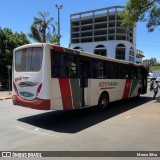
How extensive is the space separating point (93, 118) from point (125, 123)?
1598mm

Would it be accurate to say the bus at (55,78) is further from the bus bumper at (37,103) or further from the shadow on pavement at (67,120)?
the shadow on pavement at (67,120)

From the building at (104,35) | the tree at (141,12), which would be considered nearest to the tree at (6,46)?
the tree at (141,12)

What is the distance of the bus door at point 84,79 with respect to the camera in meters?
11.2

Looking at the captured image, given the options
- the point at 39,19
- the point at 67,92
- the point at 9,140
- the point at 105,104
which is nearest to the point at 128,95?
the point at 105,104

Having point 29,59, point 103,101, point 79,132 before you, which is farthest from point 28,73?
point 103,101

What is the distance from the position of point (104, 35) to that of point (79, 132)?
8969 centimetres

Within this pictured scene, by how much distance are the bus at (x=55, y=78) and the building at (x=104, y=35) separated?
80092 mm

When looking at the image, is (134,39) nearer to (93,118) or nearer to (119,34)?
(119,34)

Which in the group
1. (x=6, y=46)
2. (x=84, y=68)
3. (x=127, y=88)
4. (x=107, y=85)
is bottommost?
(x=127, y=88)

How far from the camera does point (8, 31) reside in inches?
1409

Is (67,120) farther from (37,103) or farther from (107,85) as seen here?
(107,85)

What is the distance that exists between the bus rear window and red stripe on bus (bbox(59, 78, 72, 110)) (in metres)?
1.09

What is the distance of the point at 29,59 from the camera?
995 cm

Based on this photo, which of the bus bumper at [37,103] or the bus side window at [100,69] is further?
the bus side window at [100,69]
